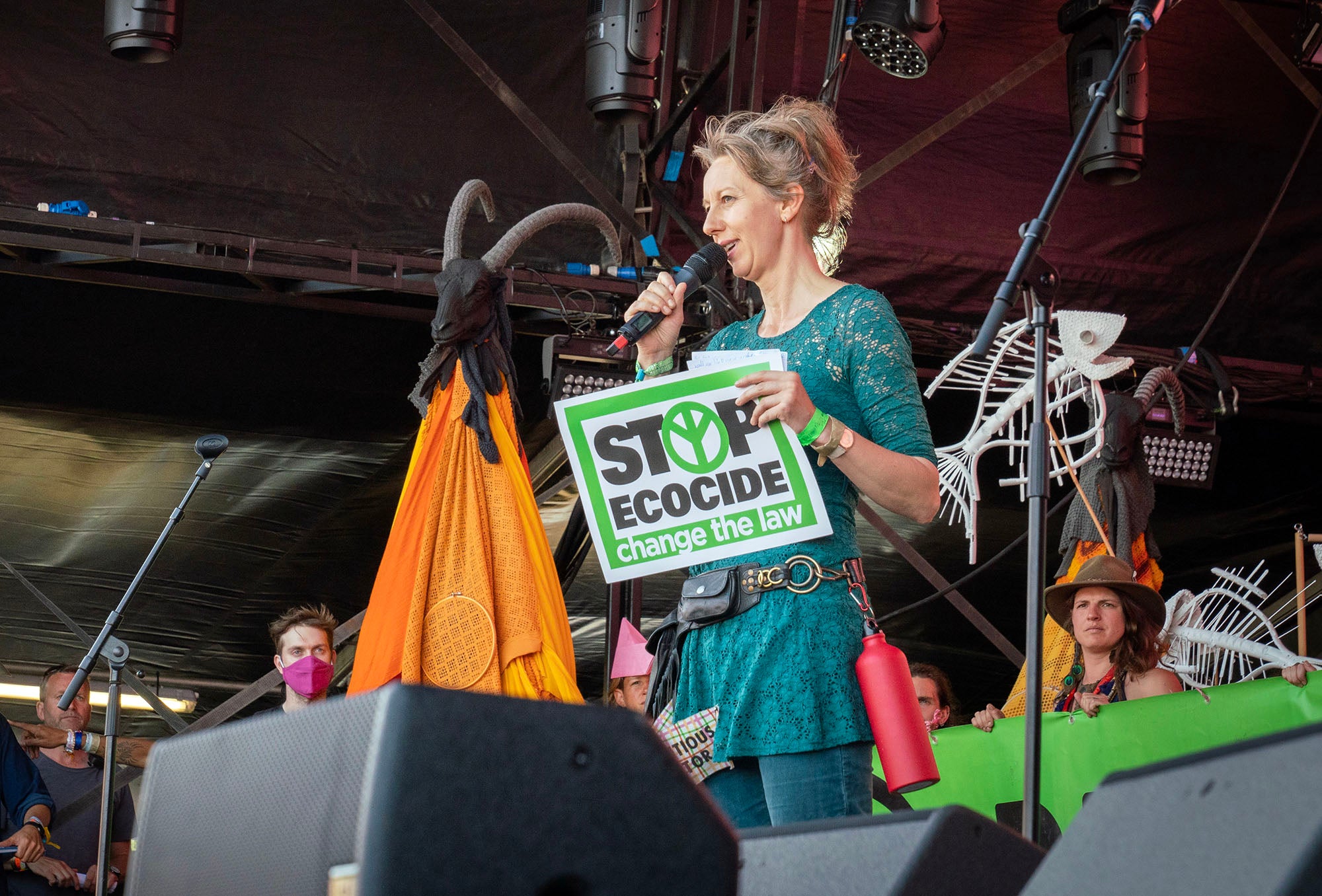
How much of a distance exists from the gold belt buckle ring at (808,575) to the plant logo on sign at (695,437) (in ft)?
0.54

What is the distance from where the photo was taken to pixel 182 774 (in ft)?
3.56

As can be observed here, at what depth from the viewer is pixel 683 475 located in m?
1.90

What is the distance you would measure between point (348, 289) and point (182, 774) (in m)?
3.86

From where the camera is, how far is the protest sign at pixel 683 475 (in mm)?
1829

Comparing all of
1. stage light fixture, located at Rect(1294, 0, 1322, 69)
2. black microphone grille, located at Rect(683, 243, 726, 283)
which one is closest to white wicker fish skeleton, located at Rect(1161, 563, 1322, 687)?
stage light fixture, located at Rect(1294, 0, 1322, 69)

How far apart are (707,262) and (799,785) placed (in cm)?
80

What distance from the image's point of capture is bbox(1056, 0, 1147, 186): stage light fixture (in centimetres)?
471

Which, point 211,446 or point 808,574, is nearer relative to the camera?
point 808,574

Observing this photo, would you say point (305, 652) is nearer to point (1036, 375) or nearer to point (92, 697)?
point (1036, 375)

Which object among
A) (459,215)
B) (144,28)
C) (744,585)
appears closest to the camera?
(744,585)

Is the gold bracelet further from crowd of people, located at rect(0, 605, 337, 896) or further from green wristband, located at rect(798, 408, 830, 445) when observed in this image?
crowd of people, located at rect(0, 605, 337, 896)

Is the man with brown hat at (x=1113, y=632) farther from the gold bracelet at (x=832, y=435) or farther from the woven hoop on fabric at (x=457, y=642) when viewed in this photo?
the gold bracelet at (x=832, y=435)

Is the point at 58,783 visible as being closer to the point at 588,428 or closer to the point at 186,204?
the point at 186,204

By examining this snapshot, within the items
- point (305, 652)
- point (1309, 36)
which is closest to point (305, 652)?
point (305, 652)
